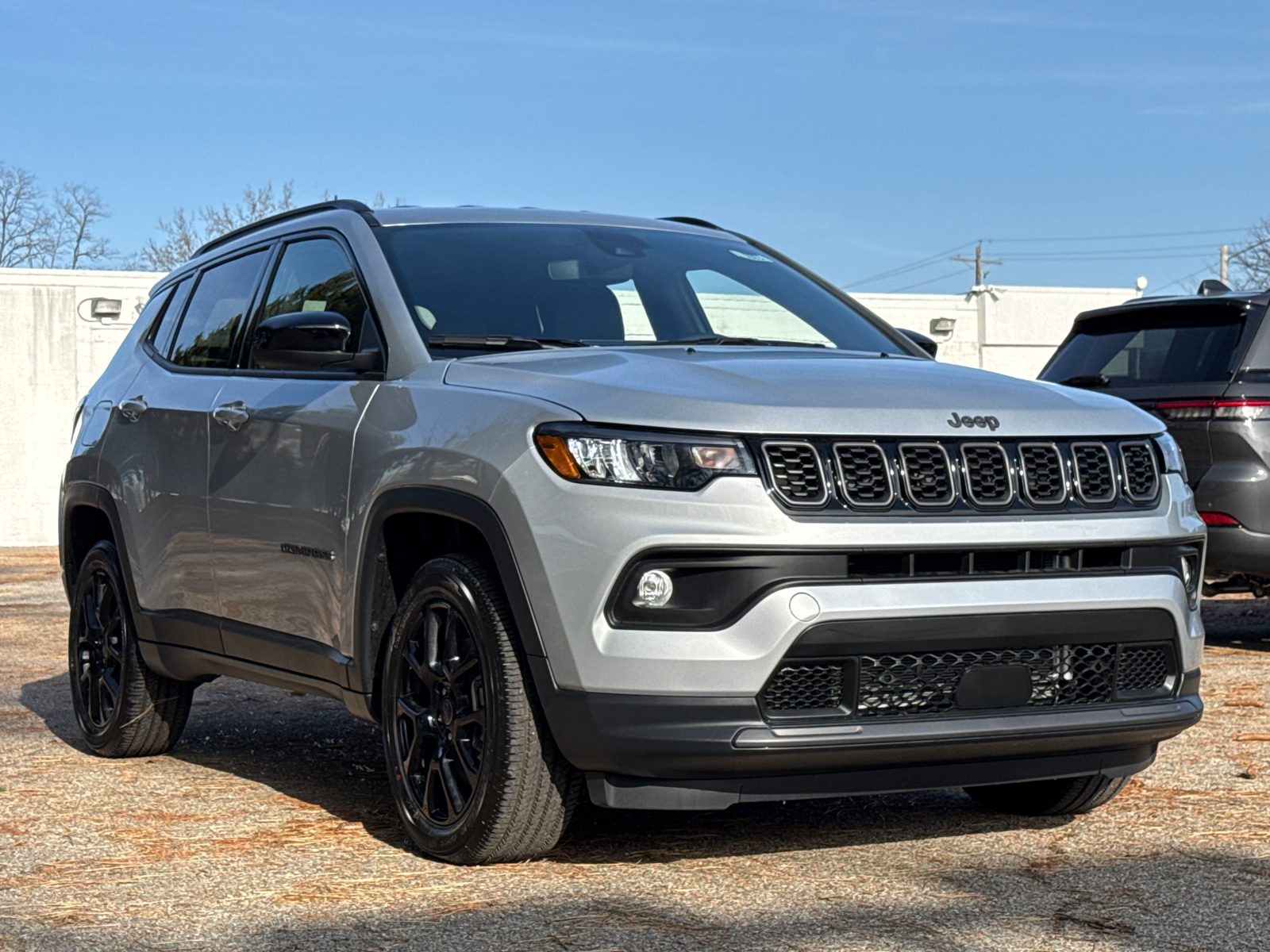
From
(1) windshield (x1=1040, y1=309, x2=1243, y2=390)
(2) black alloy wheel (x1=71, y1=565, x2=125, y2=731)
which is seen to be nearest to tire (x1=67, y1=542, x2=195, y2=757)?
(2) black alloy wheel (x1=71, y1=565, x2=125, y2=731)

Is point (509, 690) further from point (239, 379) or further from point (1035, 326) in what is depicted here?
point (1035, 326)

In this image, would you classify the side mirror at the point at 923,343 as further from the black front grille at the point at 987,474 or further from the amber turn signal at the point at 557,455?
the amber turn signal at the point at 557,455

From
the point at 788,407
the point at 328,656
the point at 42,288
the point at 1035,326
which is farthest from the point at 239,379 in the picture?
the point at 1035,326

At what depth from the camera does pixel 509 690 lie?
169 inches

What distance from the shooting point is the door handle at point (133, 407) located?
259 inches

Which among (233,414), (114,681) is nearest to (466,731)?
(233,414)

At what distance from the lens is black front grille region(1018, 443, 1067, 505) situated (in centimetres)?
435

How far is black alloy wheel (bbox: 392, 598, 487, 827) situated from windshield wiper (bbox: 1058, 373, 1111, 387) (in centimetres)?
515

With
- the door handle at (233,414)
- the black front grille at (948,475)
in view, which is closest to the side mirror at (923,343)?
the black front grille at (948,475)

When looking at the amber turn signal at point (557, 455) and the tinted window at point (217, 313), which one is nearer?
the amber turn signal at point (557, 455)

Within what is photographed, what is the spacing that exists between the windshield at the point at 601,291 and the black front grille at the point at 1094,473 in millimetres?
1205

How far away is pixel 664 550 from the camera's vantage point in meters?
4.02

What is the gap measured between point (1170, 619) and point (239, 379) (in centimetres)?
322

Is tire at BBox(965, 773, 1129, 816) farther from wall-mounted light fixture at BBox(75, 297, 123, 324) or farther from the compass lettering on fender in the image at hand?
wall-mounted light fixture at BBox(75, 297, 123, 324)
